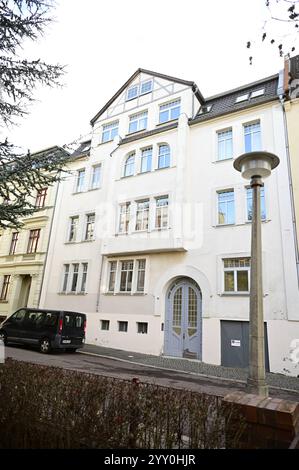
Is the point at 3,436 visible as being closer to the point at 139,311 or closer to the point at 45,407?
the point at 45,407

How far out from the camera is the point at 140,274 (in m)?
17.0

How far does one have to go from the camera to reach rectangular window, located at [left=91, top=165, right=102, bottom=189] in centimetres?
2108

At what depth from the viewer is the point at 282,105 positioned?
49.3 ft

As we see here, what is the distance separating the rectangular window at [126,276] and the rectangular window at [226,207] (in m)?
5.84

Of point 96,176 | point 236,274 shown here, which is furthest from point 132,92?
point 236,274

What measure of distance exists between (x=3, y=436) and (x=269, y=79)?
2041 centimetres

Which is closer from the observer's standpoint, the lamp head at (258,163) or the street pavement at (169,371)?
the lamp head at (258,163)

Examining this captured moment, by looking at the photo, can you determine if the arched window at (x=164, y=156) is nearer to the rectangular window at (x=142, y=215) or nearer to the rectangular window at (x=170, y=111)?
the rectangular window at (x=170, y=111)

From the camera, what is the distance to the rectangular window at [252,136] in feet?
51.2

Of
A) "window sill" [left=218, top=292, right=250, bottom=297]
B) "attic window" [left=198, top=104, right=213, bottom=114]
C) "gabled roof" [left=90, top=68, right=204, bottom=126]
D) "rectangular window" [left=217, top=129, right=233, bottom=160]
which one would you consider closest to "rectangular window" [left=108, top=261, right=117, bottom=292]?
"window sill" [left=218, top=292, right=250, bottom=297]

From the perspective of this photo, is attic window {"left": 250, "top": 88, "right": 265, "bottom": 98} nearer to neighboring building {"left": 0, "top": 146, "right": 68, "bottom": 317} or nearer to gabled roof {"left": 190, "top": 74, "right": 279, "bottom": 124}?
gabled roof {"left": 190, "top": 74, "right": 279, "bottom": 124}

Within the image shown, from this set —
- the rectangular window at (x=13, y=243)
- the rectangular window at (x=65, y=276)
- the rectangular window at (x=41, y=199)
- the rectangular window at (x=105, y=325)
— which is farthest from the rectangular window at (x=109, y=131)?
the rectangular window at (x=105, y=325)
